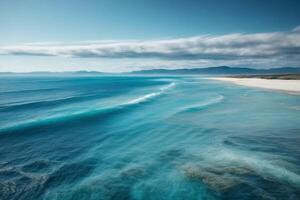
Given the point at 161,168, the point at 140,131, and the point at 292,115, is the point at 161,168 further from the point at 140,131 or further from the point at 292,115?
the point at 292,115

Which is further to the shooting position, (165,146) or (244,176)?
(165,146)

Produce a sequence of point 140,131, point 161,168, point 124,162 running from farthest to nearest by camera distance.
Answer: point 140,131
point 124,162
point 161,168

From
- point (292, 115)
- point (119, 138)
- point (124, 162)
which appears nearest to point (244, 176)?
point (124, 162)

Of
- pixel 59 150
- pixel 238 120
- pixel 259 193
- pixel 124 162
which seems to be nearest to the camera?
pixel 259 193

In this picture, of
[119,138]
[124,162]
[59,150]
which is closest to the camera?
[124,162]

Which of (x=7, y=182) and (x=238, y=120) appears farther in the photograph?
(x=238, y=120)

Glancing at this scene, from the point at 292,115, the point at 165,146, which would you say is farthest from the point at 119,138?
the point at 292,115

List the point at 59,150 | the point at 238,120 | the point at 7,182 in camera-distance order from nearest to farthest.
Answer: the point at 7,182
the point at 59,150
the point at 238,120

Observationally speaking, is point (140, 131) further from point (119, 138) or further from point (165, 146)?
point (165, 146)
